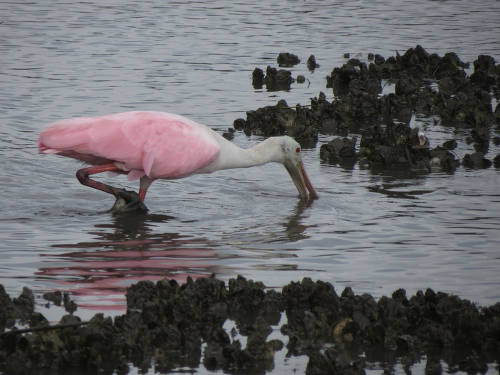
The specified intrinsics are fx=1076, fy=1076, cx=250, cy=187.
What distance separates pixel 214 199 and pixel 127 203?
1033 mm

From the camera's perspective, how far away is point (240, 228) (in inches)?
399

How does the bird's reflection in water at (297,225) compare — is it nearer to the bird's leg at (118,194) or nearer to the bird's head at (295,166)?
the bird's head at (295,166)

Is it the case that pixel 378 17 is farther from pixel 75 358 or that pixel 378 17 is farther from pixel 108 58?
pixel 75 358

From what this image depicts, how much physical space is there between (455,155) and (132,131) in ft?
14.9

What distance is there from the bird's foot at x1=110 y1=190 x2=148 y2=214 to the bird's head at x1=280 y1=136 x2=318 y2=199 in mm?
1775

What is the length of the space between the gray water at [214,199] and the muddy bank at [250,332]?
22.6 inches

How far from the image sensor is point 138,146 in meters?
10.6

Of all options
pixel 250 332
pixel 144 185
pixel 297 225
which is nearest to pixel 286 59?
pixel 144 185

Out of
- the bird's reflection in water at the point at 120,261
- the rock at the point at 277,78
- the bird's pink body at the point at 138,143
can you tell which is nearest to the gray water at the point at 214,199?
the bird's reflection in water at the point at 120,261

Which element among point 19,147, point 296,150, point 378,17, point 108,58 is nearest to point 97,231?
point 296,150

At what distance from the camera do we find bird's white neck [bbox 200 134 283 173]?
36.2ft

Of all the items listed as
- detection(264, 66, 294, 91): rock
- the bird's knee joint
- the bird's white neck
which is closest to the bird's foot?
the bird's knee joint

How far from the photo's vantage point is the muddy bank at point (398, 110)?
12922 millimetres

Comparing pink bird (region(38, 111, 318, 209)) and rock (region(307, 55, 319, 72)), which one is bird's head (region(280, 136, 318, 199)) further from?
rock (region(307, 55, 319, 72))
